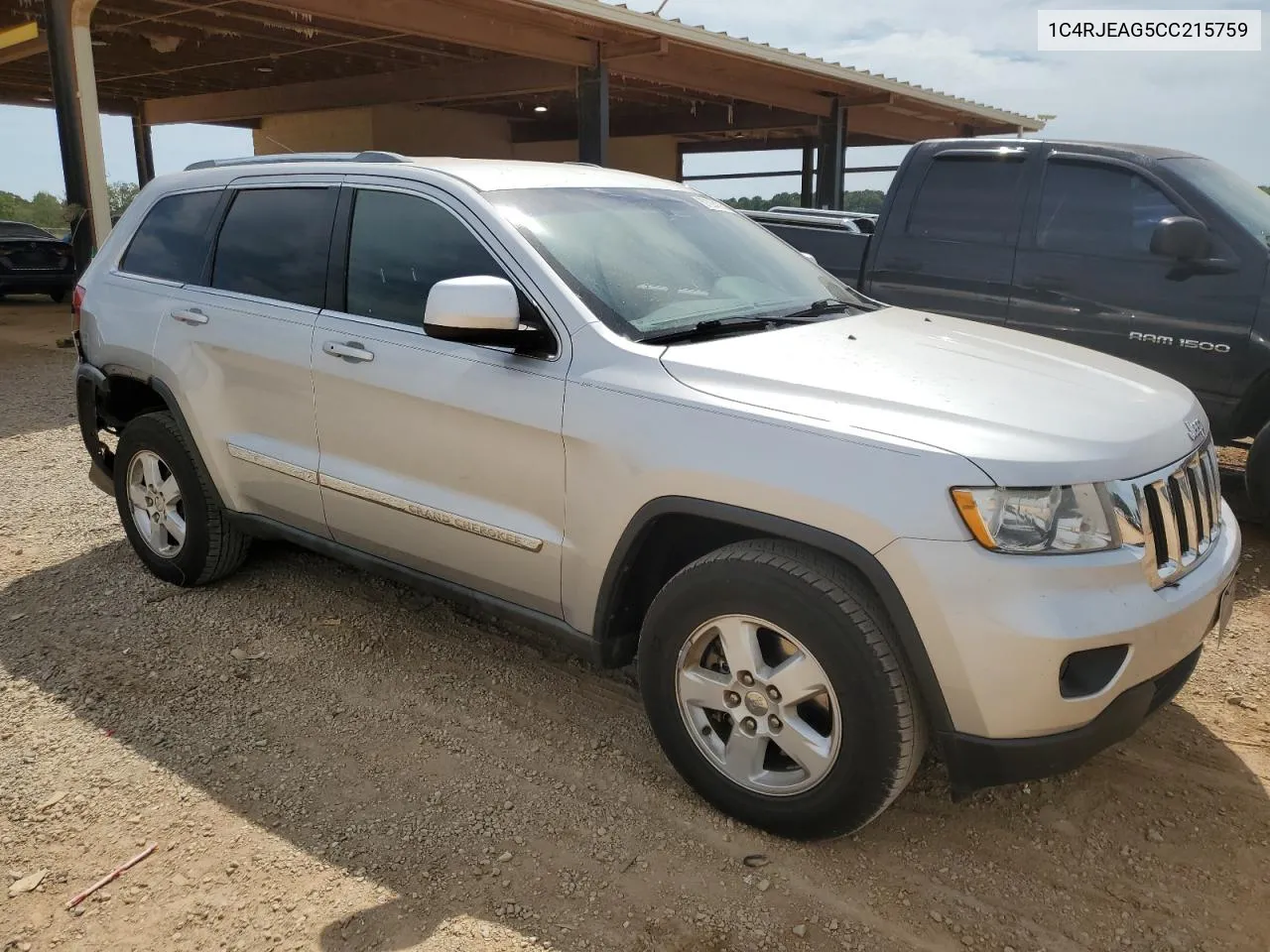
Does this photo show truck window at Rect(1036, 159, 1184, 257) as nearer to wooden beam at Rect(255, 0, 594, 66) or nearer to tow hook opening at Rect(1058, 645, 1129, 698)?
tow hook opening at Rect(1058, 645, 1129, 698)

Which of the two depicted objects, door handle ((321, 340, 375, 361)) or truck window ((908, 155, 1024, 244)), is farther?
truck window ((908, 155, 1024, 244))

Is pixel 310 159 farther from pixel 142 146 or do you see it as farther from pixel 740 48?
pixel 142 146

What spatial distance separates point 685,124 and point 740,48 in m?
7.62

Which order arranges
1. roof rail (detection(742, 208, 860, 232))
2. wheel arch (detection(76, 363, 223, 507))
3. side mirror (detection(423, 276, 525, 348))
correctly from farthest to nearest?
1. roof rail (detection(742, 208, 860, 232))
2. wheel arch (detection(76, 363, 223, 507))
3. side mirror (detection(423, 276, 525, 348))

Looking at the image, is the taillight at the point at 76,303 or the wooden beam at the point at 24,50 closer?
the taillight at the point at 76,303

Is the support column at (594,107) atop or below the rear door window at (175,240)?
atop

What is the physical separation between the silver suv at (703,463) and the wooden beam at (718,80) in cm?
978

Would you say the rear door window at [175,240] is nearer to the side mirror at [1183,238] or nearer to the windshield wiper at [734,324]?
the windshield wiper at [734,324]

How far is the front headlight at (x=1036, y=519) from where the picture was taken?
235 cm

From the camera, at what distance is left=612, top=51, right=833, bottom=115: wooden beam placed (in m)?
13.1

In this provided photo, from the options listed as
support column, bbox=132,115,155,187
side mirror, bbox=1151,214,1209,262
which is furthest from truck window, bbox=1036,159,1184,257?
support column, bbox=132,115,155,187

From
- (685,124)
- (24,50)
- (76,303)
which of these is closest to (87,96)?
(24,50)

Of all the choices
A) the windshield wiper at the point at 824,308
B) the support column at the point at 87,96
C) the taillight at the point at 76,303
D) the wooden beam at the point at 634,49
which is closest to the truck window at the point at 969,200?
the windshield wiper at the point at 824,308

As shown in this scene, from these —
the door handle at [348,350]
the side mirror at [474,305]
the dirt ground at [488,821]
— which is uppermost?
the side mirror at [474,305]
